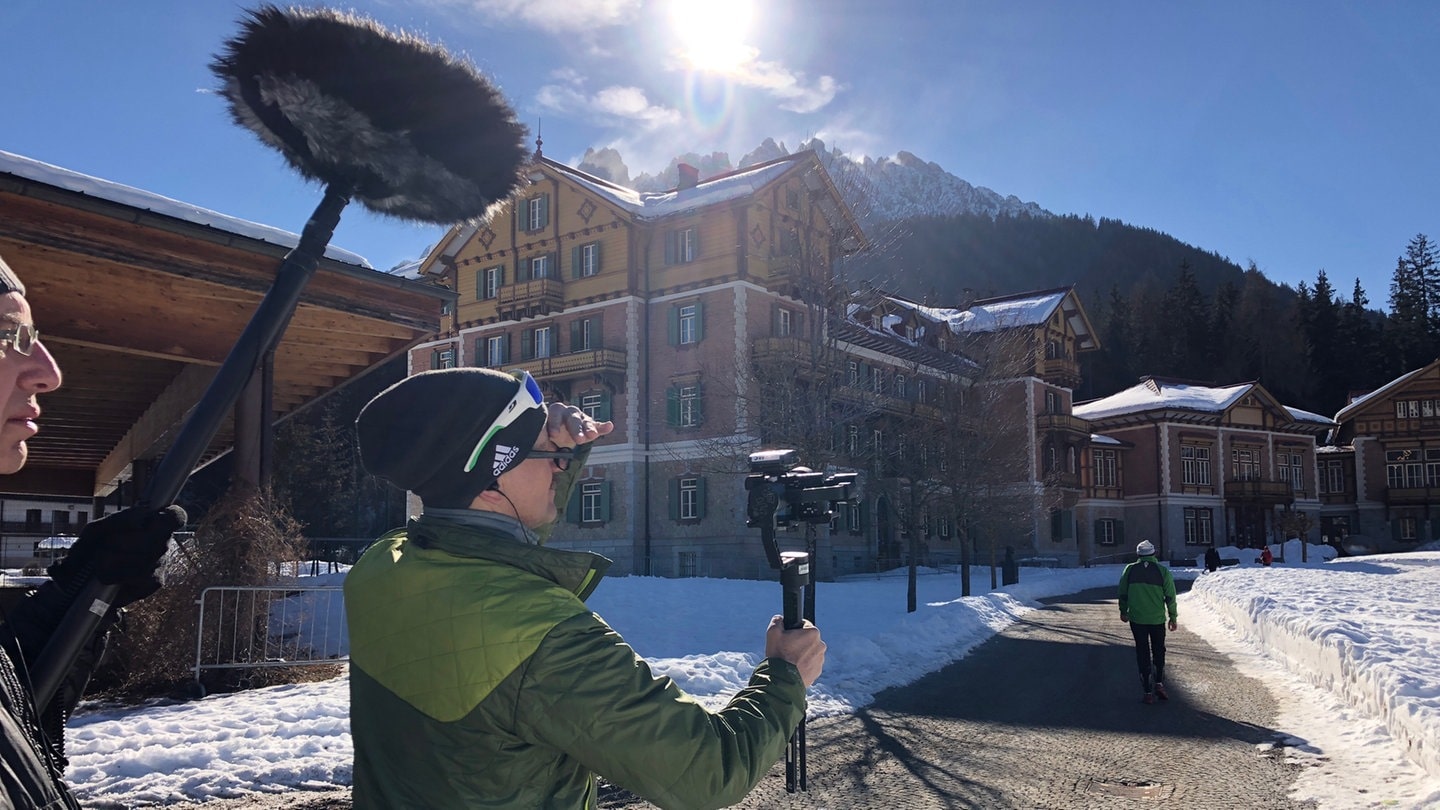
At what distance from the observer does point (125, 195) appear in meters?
9.42

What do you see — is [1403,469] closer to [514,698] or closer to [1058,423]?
[1058,423]

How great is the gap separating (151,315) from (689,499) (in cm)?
2615

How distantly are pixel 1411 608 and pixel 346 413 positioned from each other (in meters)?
43.9

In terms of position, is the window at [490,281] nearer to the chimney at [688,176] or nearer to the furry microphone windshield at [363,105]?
the chimney at [688,176]

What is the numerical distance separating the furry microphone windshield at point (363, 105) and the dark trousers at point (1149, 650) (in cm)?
1076

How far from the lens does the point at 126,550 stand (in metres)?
2.60

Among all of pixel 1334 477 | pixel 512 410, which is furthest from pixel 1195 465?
pixel 512 410

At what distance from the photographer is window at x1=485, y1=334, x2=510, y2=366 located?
1644 inches

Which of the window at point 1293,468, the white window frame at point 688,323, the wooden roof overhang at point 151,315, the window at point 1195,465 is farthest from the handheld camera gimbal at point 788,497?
the window at point 1293,468

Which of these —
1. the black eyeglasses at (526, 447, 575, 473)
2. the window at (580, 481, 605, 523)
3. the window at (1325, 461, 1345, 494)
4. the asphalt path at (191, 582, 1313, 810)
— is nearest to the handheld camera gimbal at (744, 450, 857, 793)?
the black eyeglasses at (526, 447, 575, 473)

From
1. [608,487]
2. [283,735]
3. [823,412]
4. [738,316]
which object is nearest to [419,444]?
[283,735]

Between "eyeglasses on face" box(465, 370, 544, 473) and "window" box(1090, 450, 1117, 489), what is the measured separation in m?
60.6

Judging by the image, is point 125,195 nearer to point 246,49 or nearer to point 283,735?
point 283,735

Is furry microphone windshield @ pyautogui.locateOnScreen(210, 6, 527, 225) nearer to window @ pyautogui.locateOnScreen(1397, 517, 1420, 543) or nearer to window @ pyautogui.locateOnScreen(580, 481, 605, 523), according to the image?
window @ pyautogui.locateOnScreen(580, 481, 605, 523)
